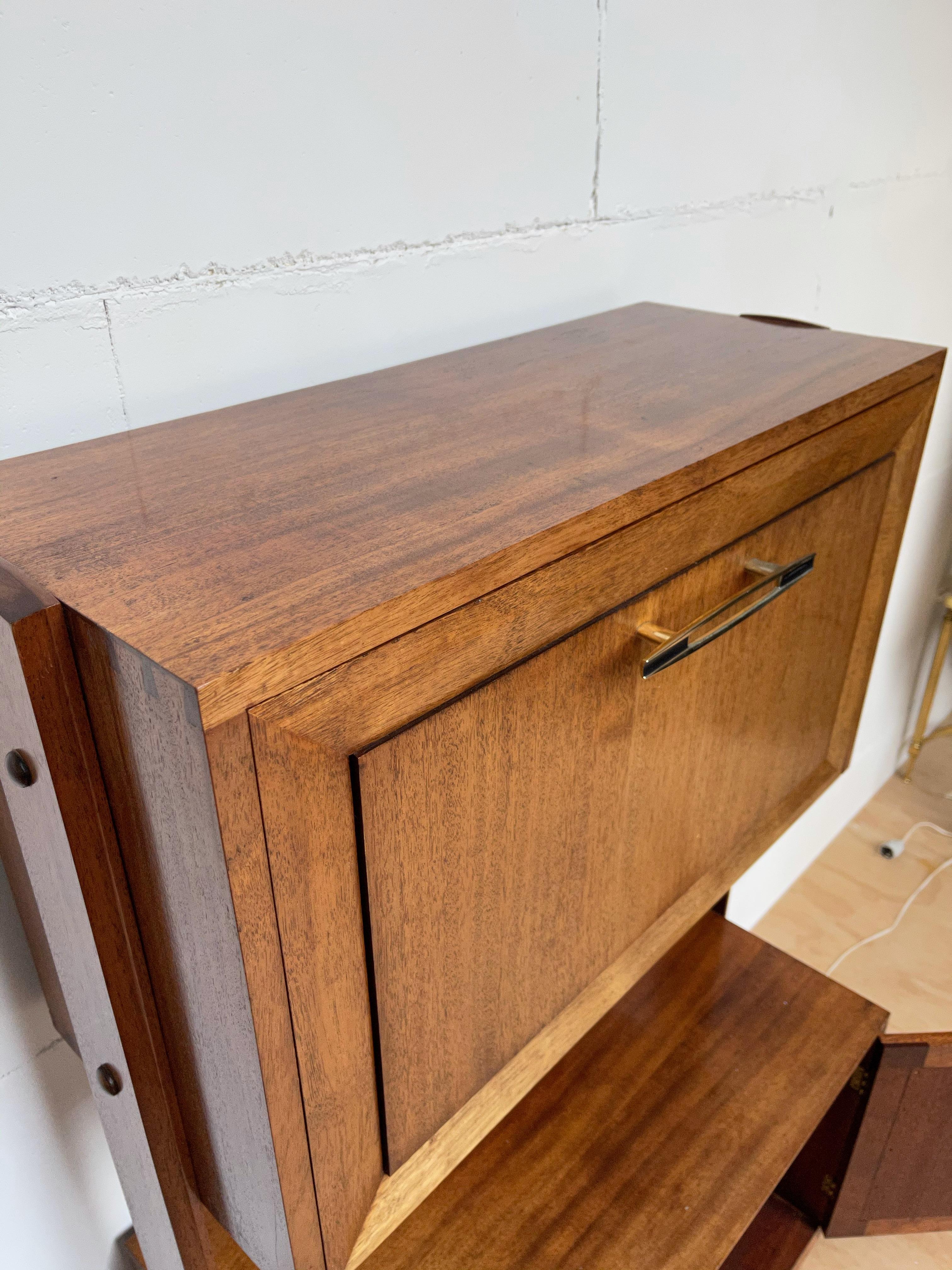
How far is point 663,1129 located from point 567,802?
479 mm

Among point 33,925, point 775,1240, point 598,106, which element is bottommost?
point 775,1240

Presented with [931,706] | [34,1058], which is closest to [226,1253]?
[34,1058]

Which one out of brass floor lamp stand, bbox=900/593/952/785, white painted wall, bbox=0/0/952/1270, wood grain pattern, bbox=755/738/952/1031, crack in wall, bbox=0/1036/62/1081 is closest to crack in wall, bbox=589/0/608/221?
white painted wall, bbox=0/0/952/1270

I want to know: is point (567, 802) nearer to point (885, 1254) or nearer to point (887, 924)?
point (885, 1254)

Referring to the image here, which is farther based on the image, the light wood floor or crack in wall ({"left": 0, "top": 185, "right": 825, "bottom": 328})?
the light wood floor

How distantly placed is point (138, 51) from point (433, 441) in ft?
0.93

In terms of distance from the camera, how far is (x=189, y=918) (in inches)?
16.0

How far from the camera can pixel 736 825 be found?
0.76 meters

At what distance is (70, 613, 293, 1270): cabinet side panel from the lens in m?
0.36

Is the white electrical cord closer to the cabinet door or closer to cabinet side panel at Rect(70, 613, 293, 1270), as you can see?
the cabinet door

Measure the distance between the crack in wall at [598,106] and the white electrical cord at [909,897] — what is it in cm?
140

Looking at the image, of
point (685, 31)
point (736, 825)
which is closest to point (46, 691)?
point (736, 825)

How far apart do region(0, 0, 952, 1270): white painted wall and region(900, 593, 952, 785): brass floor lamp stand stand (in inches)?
47.8

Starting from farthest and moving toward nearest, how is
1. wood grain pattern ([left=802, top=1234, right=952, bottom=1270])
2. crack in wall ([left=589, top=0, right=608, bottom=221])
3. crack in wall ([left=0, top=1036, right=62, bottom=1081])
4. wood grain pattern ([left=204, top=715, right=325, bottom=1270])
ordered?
wood grain pattern ([left=802, top=1234, right=952, bottom=1270]) < crack in wall ([left=589, top=0, right=608, bottom=221]) < crack in wall ([left=0, top=1036, right=62, bottom=1081]) < wood grain pattern ([left=204, top=715, right=325, bottom=1270])
